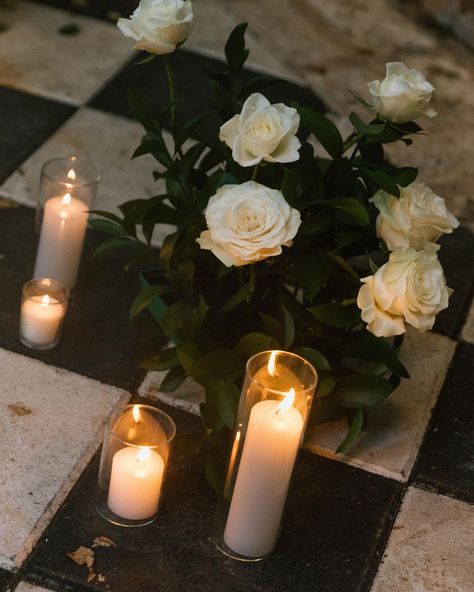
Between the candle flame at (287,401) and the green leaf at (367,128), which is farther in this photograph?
the green leaf at (367,128)

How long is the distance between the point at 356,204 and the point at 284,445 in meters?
0.39

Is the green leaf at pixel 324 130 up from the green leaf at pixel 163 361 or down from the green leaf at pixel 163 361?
up

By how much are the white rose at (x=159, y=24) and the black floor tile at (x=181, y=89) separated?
0.90 m

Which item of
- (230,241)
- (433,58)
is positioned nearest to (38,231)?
(230,241)

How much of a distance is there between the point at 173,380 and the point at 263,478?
366 mm

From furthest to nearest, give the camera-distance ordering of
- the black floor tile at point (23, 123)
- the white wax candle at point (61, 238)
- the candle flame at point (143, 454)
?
the black floor tile at point (23, 123) → the white wax candle at point (61, 238) → the candle flame at point (143, 454)

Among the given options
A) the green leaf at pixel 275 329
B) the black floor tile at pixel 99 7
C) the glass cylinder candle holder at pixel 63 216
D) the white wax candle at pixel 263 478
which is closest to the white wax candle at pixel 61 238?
the glass cylinder candle holder at pixel 63 216

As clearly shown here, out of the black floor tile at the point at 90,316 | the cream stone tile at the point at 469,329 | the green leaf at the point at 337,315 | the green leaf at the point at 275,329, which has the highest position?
the green leaf at the point at 337,315

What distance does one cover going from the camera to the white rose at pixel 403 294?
1.42 m

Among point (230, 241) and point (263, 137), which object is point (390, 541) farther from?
point (263, 137)

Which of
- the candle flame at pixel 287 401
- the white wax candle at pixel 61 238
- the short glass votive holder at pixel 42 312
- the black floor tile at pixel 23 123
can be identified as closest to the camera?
the candle flame at pixel 287 401

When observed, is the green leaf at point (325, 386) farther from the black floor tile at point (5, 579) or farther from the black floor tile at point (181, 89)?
the black floor tile at point (181, 89)

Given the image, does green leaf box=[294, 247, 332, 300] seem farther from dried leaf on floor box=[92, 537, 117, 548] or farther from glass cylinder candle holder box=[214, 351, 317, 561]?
dried leaf on floor box=[92, 537, 117, 548]

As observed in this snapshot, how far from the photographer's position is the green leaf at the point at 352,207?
1.57m
